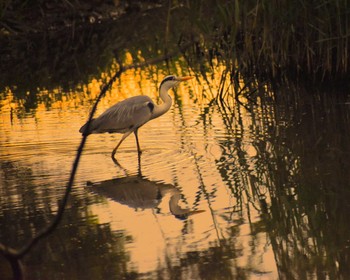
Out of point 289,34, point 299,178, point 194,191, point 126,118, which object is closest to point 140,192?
point 194,191

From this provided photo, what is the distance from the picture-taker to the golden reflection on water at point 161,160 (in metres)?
6.13

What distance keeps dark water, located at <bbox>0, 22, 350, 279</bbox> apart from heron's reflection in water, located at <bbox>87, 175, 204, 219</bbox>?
0.02 meters

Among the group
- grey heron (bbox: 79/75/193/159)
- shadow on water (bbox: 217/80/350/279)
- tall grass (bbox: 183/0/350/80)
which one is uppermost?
tall grass (bbox: 183/0/350/80)

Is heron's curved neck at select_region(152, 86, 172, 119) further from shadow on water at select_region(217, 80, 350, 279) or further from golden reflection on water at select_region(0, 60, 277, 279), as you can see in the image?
shadow on water at select_region(217, 80, 350, 279)

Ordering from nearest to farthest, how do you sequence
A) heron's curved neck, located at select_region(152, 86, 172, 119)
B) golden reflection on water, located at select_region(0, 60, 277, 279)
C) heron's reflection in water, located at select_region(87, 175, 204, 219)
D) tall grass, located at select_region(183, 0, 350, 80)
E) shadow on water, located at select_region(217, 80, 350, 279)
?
shadow on water, located at select_region(217, 80, 350, 279) < golden reflection on water, located at select_region(0, 60, 277, 279) < heron's reflection in water, located at select_region(87, 175, 204, 219) < heron's curved neck, located at select_region(152, 86, 172, 119) < tall grass, located at select_region(183, 0, 350, 80)

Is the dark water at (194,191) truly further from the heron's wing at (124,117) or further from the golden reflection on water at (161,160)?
the heron's wing at (124,117)

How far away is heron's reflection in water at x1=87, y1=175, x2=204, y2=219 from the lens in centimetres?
729

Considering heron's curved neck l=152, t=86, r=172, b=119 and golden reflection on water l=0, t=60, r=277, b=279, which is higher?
heron's curved neck l=152, t=86, r=172, b=119

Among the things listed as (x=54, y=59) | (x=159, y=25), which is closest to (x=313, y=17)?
(x=54, y=59)

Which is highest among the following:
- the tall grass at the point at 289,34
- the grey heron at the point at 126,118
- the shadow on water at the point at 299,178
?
the tall grass at the point at 289,34

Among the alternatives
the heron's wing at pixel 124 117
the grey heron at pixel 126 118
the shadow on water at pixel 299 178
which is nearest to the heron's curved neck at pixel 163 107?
the grey heron at pixel 126 118

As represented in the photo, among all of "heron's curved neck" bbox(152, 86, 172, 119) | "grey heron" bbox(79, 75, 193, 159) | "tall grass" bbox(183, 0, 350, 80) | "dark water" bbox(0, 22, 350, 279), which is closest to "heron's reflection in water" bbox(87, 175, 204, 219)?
"dark water" bbox(0, 22, 350, 279)

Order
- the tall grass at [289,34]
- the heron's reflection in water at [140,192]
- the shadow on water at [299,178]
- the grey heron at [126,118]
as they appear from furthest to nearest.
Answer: the tall grass at [289,34] < the grey heron at [126,118] < the heron's reflection in water at [140,192] < the shadow on water at [299,178]

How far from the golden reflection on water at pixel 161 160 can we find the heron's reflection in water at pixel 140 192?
0.07 metres
